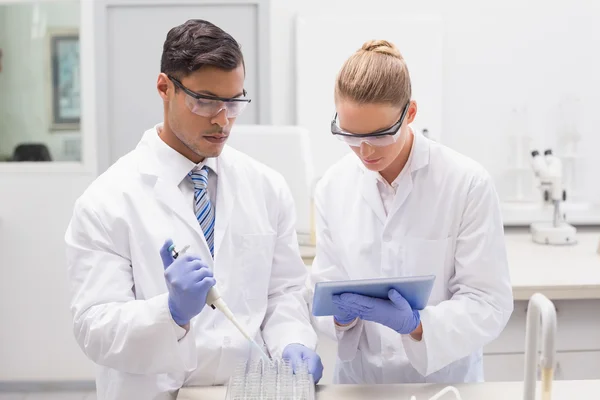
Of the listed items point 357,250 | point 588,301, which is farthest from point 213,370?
point 588,301

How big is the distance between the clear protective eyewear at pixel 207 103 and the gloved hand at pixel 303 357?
1.95ft

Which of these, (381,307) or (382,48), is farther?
(382,48)

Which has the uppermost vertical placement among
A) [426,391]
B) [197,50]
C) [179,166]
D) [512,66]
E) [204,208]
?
[512,66]

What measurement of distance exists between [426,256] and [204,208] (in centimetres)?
59

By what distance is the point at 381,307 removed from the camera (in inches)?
59.9

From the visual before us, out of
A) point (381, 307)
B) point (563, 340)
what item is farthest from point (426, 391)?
point (563, 340)

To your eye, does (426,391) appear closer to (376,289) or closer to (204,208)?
(376,289)

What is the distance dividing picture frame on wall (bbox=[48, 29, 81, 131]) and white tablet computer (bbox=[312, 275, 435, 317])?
104 inches

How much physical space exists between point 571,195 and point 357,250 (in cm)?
219

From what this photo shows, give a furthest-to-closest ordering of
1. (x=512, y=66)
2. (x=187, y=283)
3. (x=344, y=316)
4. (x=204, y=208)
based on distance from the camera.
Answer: (x=512, y=66) → (x=204, y=208) → (x=344, y=316) → (x=187, y=283)

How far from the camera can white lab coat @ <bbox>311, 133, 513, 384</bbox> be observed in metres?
1.64

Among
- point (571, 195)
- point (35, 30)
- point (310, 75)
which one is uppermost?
point (35, 30)

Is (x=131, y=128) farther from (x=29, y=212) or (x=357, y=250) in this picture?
(x=357, y=250)

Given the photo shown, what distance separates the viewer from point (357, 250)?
1.77 meters
